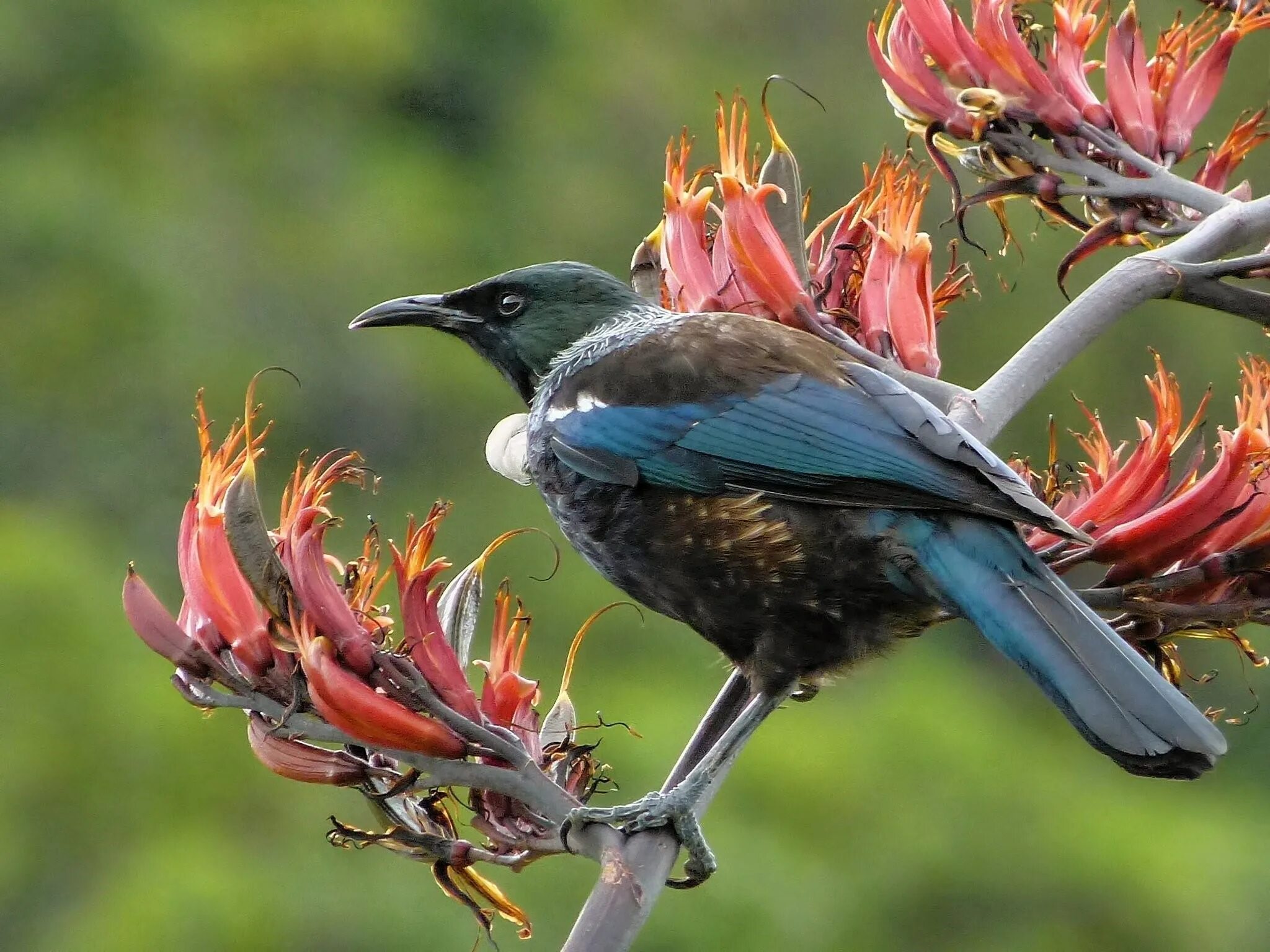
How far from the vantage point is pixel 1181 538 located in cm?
227

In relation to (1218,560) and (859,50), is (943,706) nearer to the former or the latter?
(859,50)

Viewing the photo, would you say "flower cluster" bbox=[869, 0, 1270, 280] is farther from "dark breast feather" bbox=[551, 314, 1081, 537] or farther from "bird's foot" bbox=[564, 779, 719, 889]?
"bird's foot" bbox=[564, 779, 719, 889]

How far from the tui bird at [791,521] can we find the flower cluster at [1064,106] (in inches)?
15.0

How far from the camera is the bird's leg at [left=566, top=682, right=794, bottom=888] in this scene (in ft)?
6.93

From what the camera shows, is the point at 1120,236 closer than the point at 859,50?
Yes

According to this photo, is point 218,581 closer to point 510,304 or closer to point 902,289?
point 902,289

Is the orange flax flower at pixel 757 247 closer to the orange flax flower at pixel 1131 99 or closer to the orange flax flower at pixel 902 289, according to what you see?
A: the orange flax flower at pixel 902 289

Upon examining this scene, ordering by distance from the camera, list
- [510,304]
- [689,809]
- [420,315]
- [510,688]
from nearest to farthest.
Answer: [689,809]
[510,688]
[420,315]
[510,304]

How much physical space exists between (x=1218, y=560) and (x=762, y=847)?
6477mm

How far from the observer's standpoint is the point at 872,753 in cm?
958

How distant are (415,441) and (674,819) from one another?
7.84 m

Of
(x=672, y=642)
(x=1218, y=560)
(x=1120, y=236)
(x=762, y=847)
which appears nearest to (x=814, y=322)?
(x=1120, y=236)

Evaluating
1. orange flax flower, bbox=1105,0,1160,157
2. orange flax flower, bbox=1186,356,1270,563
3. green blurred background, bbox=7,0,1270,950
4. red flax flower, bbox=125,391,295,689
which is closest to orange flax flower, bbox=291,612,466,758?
red flax flower, bbox=125,391,295,689

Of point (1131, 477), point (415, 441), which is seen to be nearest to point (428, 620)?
point (1131, 477)
